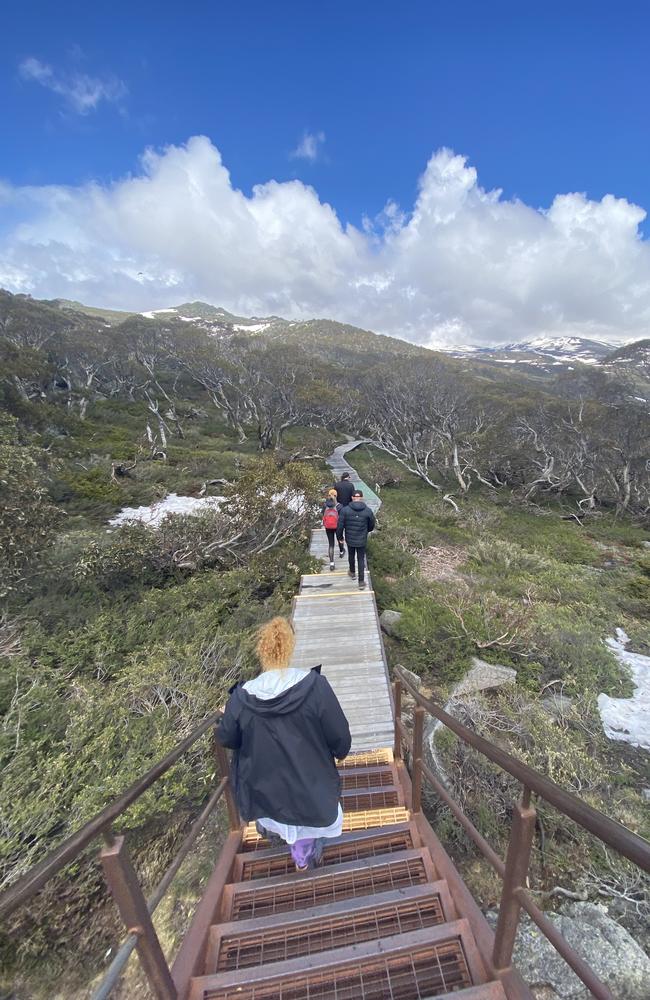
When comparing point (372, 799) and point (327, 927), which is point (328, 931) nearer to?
point (327, 927)

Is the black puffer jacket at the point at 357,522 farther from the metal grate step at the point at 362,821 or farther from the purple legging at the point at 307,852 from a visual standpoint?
the purple legging at the point at 307,852

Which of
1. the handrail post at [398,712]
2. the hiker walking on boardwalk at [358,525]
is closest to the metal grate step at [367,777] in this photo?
the handrail post at [398,712]

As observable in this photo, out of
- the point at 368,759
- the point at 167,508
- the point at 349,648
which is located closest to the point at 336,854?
the point at 368,759

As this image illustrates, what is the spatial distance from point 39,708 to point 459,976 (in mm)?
5204

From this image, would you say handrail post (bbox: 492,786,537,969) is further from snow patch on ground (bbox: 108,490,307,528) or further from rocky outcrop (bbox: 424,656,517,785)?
snow patch on ground (bbox: 108,490,307,528)

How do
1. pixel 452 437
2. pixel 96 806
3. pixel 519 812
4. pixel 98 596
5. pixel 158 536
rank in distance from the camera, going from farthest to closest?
pixel 452 437 → pixel 158 536 → pixel 98 596 → pixel 96 806 → pixel 519 812

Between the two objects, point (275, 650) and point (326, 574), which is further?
point (326, 574)

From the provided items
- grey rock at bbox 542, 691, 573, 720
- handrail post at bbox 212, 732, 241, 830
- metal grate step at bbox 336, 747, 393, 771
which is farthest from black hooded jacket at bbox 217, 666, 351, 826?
grey rock at bbox 542, 691, 573, 720

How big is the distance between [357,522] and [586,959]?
18.2ft

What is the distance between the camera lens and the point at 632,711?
6.62 metres

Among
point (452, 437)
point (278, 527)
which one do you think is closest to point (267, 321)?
point (452, 437)

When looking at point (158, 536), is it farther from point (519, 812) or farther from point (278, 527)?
point (519, 812)

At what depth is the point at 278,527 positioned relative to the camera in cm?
1107

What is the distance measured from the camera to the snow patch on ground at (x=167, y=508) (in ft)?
43.5
